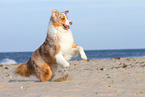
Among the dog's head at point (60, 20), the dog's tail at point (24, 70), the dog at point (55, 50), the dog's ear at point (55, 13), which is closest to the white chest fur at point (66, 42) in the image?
the dog at point (55, 50)

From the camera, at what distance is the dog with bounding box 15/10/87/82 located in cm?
677

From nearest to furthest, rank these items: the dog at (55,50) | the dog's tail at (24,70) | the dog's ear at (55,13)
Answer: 1. the dog at (55,50)
2. the dog's ear at (55,13)
3. the dog's tail at (24,70)

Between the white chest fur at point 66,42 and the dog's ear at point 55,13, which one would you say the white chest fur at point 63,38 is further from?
the dog's ear at point 55,13

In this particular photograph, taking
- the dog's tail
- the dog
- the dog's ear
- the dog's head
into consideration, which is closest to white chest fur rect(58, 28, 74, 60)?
the dog

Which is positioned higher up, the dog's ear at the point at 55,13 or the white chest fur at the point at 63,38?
the dog's ear at the point at 55,13

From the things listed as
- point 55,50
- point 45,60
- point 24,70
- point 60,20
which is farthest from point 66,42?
point 24,70

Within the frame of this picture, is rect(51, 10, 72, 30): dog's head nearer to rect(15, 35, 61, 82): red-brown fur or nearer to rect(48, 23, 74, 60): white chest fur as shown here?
rect(48, 23, 74, 60): white chest fur

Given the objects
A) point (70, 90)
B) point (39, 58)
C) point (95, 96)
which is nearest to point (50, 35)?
point (39, 58)

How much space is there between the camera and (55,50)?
6746mm

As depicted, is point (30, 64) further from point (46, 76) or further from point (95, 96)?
point (95, 96)

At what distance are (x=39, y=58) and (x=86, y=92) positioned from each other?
7.78ft

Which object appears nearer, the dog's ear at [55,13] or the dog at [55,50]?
the dog at [55,50]

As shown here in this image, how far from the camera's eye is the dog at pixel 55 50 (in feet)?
22.2

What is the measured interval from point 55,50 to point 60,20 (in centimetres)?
84
